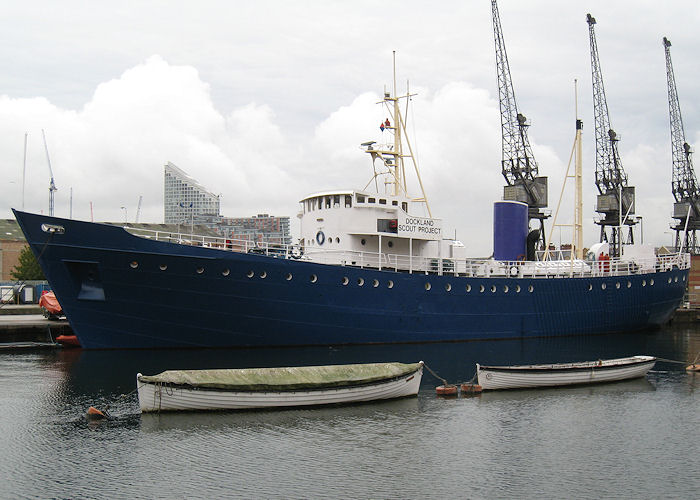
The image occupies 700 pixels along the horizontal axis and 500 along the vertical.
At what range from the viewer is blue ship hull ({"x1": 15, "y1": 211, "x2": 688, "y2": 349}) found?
26047mm

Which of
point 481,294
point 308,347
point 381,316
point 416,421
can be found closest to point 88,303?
point 308,347

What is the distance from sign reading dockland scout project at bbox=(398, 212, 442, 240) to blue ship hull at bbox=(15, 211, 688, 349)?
2.36 meters

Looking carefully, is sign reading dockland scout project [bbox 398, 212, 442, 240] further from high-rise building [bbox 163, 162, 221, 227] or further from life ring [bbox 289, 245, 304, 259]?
high-rise building [bbox 163, 162, 221, 227]

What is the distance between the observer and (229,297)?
27344mm

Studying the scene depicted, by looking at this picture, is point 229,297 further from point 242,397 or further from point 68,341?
point 68,341

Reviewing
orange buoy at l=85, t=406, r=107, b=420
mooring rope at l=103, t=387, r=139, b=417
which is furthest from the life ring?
orange buoy at l=85, t=406, r=107, b=420

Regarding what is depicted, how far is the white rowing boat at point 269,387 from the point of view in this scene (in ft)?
60.7

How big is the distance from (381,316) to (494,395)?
9258 millimetres

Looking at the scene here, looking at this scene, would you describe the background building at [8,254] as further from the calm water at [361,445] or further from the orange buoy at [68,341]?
the calm water at [361,445]

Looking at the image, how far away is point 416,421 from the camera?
18.7 metres

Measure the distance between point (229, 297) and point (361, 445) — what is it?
1247cm

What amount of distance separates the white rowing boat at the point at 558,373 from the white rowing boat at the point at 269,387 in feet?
10.4

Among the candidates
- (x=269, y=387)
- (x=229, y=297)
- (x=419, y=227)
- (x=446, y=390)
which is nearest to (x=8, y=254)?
(x=229, y=297)

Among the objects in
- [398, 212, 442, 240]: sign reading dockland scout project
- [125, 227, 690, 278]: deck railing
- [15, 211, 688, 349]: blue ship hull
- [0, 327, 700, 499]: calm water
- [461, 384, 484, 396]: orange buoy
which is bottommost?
[0, 327, 700, 499]: calm water
